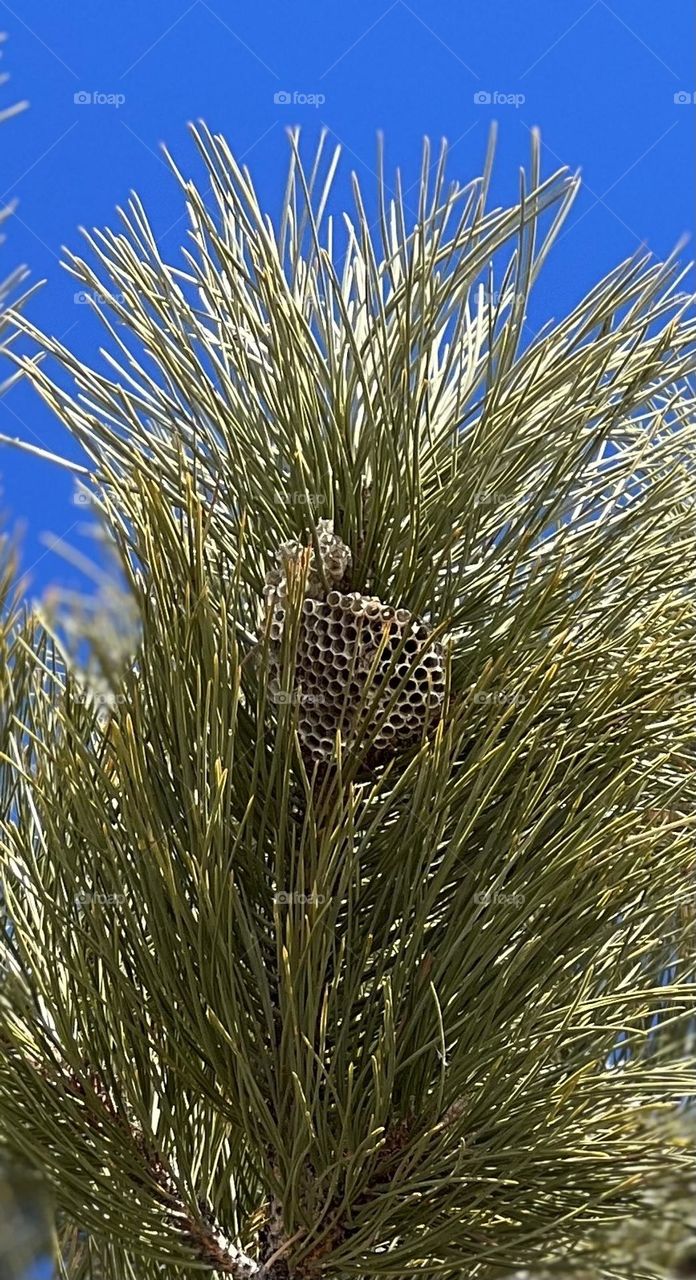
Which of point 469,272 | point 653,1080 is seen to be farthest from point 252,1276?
point 469,272

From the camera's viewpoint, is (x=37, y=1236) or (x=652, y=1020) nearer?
(x=37, y=1236)

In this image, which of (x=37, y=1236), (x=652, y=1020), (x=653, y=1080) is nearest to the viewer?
(x=37, y=1236)

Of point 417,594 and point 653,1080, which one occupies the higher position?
point 417,594

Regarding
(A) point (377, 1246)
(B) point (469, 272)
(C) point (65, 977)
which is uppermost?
(B) point (469, 272)

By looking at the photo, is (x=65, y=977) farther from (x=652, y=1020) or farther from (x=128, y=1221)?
(x=652, y=1020)
